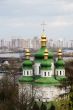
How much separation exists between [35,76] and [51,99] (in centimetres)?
155

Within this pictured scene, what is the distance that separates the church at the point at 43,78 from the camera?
75.5 ft

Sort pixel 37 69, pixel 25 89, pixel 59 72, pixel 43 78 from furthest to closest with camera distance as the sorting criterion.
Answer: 1. pixel 59 72
2. pixel 37 69
3. pixel 25 89
4. pixel 43 78

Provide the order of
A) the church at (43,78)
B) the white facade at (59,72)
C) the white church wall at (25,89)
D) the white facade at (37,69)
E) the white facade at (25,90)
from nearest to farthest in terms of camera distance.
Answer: the white facade at (25,90) → the white church wall at (25,89) → the church at (43,78) → the white facade at (37,69) → the white facade at (59,72)

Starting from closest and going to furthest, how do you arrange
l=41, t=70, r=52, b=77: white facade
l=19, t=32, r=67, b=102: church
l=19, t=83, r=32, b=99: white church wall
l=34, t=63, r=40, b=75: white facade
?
1. l=19, t=83, r=32, b=99: white church wall
2. l=19, t=32, r=67, b=102: church
3. l=41, t=70, r=52, b=77: white facade
4. l=34, t=63, r=40, b=75: white facade

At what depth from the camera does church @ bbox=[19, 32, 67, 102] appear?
23000 millimetres

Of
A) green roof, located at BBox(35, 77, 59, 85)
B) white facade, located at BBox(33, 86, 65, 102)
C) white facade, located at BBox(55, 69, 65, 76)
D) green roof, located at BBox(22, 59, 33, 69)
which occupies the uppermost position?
green roof, located at BBox(22, 59, 33, 69)

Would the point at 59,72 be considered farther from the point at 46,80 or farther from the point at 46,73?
the point at 46,80

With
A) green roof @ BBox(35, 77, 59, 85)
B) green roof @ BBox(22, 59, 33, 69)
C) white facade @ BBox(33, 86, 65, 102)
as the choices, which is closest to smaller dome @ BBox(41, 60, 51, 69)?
green roof @ BBox(35, 77, 59, 85)

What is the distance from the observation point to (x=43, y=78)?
2316 centimetres

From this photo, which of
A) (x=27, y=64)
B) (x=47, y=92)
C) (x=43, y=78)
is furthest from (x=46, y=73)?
(x=27, y=64)

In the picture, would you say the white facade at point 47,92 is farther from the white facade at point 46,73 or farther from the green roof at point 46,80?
the white facade at point 46,73

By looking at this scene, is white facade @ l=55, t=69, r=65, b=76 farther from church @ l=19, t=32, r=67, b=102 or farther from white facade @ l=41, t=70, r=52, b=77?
white facade @ l=41, t=70, r=52, b=77

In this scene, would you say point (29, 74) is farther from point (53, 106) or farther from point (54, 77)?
point (53, 106)

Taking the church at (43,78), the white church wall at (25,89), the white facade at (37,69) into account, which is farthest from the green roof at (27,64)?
the white church wall at (25,89)
